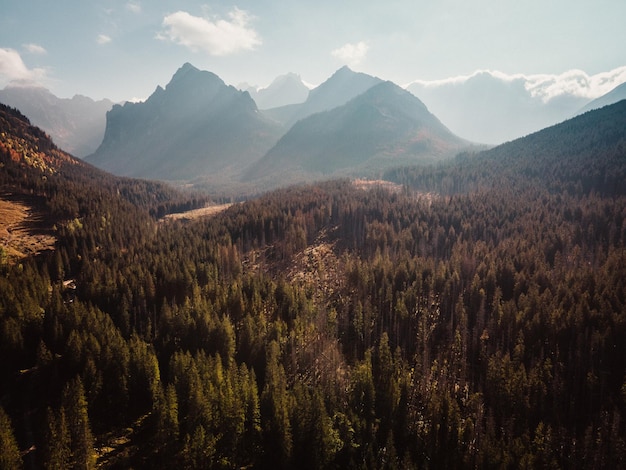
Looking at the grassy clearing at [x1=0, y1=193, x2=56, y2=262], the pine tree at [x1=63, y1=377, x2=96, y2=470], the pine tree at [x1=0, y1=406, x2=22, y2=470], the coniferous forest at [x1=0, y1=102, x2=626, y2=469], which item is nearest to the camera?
the pine tree at [x1=0, y1=406, x2=22, y2=470]

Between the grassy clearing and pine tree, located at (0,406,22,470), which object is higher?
the grassy clearing

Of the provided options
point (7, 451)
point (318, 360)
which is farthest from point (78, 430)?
point (318, 360)

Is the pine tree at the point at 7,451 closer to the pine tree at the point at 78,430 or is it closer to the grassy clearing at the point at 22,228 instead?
the pine tree at the point at 78,430

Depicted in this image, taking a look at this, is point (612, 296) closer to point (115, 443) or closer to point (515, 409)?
point (515, 409)

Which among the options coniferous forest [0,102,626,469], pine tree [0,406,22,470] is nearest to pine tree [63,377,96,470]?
coniferous forest [0,102,626,469]

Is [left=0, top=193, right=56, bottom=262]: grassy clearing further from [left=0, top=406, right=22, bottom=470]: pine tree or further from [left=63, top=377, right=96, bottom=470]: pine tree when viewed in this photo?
[left=0, top=406, right=22, bottom=470]: pine tree

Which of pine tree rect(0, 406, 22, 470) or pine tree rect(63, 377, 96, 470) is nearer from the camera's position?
pine tree rect(0, 406, 22, 470)

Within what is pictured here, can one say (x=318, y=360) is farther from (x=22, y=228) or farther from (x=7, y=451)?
(x=22, y=228)

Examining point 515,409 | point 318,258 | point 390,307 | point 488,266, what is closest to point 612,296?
point 488,266

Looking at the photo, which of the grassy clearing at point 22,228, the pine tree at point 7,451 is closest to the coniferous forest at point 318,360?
the pine tree at point 7,451
